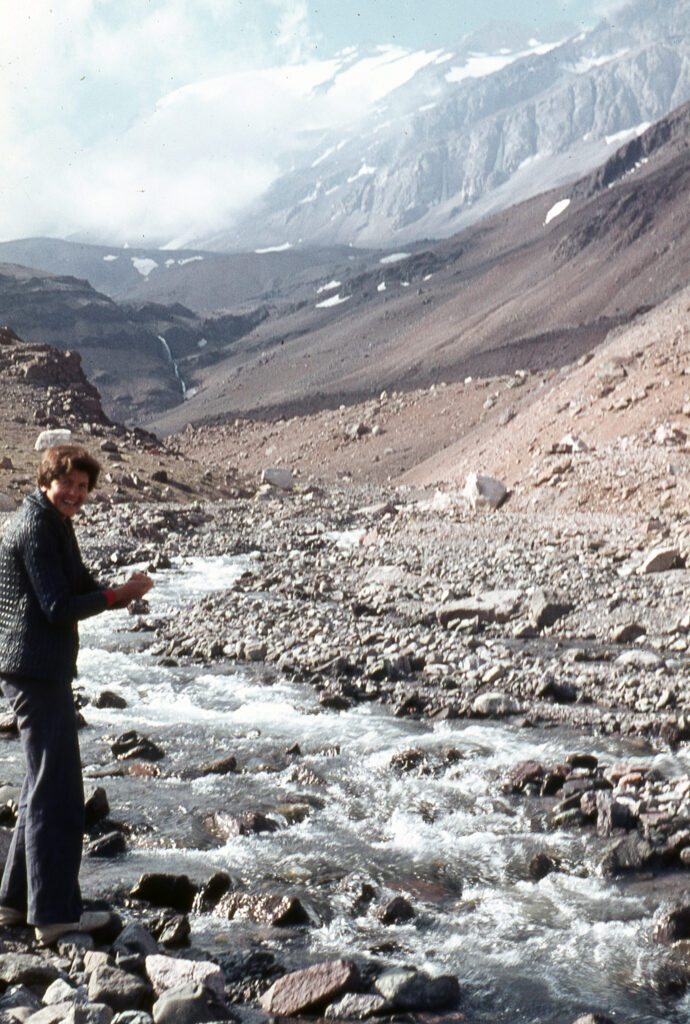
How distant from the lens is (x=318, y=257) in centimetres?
18462

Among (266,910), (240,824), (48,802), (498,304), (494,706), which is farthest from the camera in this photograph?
(498,304)

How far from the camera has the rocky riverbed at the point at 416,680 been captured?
4.45 meters

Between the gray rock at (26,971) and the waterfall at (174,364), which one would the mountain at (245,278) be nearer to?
the waterfall at (174,364)

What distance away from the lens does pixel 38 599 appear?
4.62 meters

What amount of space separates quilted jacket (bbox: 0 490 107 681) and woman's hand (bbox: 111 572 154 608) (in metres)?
0.07

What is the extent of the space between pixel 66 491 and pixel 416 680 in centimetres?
591

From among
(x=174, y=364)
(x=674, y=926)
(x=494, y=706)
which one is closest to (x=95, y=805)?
(x=674, y=926)

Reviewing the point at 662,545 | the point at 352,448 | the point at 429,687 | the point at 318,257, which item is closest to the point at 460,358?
the point at 352,448

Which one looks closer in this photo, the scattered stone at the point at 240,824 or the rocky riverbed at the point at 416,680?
the rocky riverbed at the point at 416,680

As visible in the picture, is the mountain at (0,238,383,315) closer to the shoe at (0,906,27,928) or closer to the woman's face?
the woman's face

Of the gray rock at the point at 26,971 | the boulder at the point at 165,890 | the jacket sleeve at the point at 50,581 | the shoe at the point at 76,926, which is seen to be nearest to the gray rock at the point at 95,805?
the boulder at the point at 165,890

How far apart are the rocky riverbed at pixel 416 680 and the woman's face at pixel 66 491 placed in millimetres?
1998

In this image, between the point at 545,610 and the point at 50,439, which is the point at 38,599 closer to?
the point at 545,610

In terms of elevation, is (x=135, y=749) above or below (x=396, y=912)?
below
